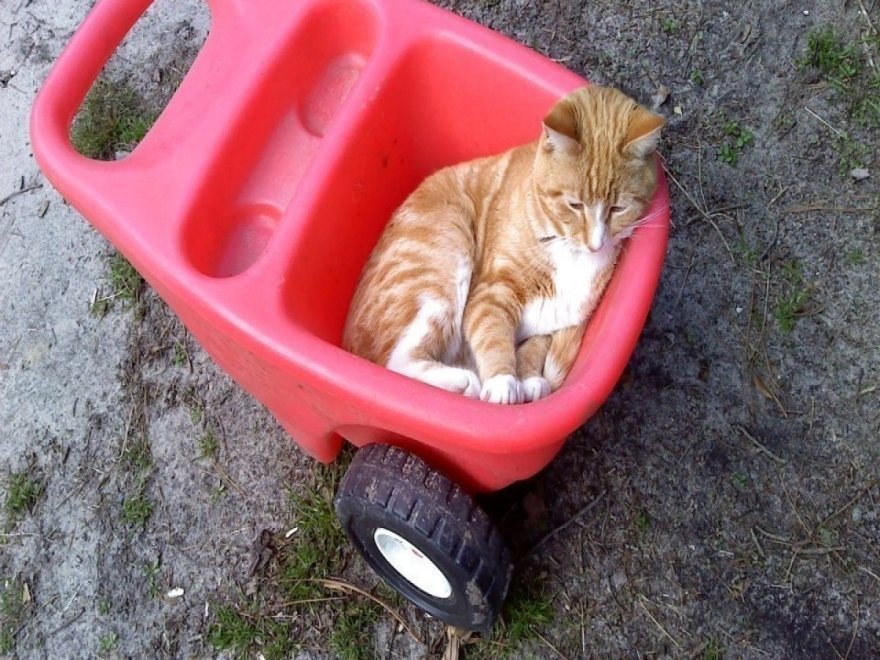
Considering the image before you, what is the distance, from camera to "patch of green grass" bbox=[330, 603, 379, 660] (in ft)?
6.06

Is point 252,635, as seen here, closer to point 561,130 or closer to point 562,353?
point 562,353

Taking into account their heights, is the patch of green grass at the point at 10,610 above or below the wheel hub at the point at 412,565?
below

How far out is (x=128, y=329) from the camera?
89.0 inches

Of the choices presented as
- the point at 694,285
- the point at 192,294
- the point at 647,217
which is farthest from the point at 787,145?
the point at 192,294

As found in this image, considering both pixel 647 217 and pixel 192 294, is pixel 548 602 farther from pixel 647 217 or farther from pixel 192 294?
pixel 192 294

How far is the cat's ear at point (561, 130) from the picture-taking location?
1.46 metres

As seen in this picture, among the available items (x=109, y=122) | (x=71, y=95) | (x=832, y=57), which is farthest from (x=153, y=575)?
(x=832, y=57)

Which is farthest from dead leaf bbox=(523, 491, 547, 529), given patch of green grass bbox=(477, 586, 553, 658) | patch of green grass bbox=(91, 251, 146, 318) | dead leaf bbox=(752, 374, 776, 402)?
patch of green grass bbox=(91, 251, 146, 318)

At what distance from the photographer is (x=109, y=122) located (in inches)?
98.0

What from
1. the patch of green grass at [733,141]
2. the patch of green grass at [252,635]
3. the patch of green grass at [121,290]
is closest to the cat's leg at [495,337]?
the patch of green grass at [252,635]

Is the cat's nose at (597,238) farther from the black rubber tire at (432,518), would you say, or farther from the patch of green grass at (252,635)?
the patch of green grass at (252,635)

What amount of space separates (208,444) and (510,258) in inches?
38.6

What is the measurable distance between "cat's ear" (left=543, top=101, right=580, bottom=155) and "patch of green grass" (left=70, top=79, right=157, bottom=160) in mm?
1518

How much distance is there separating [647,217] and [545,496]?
77 centimetres
